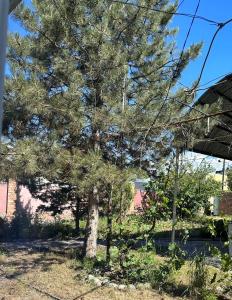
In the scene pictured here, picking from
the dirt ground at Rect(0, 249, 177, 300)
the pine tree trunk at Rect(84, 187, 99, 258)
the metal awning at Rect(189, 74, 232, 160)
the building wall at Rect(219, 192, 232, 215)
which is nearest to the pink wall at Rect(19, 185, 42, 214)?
the metal awning at Rect(189, 74, 232, 160)

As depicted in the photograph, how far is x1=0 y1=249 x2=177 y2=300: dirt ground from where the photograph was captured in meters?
8.42

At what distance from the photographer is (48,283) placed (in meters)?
9.35

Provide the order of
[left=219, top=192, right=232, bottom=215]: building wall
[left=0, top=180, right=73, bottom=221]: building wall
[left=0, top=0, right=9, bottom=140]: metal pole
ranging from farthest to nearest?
[left=0, top=180, right=73, bottom=221]: building wall, [left=219, top=192, right=232, bottom=215]: building wall, [left=0, top=0, right=9, bottom=140]: metal pole

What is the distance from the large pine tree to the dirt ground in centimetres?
165

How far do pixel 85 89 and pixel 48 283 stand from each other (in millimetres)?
3687

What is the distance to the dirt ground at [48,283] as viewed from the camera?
8.42m

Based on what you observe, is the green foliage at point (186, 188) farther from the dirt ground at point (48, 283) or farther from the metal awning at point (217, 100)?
the dirt ground at point (48, 283)

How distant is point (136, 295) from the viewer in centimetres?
846

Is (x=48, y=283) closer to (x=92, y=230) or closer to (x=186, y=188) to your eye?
(x=92, y=230)

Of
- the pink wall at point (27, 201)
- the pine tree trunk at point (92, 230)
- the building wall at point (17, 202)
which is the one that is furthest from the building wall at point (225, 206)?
the pink wall at point (27, 201)

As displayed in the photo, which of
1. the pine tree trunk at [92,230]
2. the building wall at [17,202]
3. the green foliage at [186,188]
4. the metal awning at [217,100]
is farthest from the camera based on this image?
the building wall at [17,202]

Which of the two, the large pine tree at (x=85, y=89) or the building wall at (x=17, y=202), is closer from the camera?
the large pine tree at (x=85, y=89)

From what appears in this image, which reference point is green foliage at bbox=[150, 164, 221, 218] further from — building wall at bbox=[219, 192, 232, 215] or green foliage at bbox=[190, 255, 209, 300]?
green foliage at bbox=[190, 255, 209, 300]

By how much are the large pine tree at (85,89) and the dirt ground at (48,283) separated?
165 cm
